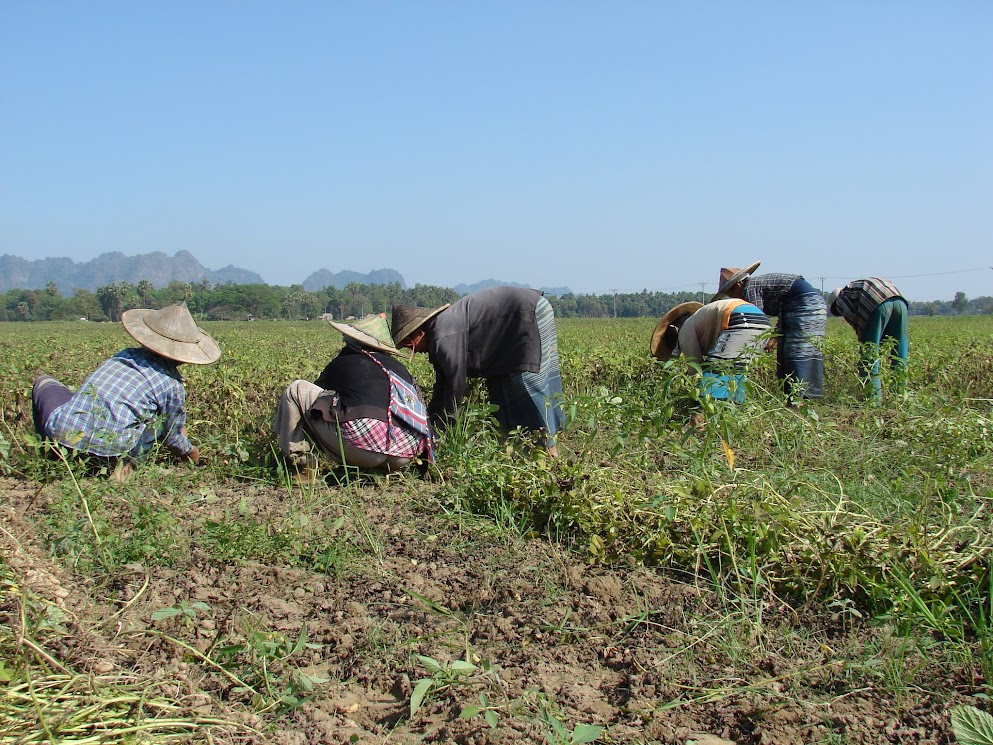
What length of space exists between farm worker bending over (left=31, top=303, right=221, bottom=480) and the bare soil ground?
41.8 inches

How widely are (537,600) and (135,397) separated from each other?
2.86 m

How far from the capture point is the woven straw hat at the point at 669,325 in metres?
6.28

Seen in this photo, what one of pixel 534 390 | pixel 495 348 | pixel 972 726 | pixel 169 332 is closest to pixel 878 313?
pixel 534 390

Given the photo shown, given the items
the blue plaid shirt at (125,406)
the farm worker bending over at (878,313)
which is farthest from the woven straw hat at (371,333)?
the farm worker bending over at (878,313)

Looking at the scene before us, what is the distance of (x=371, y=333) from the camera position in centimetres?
458

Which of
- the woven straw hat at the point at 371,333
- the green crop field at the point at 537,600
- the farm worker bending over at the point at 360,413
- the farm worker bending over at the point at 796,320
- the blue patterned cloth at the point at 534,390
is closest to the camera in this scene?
the green crop field at the point at 537,600

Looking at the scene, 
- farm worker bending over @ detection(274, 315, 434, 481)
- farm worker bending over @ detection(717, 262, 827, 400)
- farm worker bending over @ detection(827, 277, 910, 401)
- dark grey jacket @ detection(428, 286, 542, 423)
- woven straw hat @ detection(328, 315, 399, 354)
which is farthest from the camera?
farm worker bending over @ detection(827, 277, 910, 401)

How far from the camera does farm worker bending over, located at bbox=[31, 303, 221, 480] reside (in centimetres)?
447

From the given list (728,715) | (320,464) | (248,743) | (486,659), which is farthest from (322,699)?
(320,464)

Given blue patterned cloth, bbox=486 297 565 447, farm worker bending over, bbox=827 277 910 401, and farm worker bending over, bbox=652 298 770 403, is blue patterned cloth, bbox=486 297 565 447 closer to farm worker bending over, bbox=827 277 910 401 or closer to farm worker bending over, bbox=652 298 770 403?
farm worker bending over, bbox=652 298 770 403

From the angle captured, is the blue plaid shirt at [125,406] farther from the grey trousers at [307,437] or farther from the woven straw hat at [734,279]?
the woven straw hat at [734,279]

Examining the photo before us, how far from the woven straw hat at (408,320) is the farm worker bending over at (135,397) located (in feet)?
3.70

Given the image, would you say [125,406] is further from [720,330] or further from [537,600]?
[720,330]

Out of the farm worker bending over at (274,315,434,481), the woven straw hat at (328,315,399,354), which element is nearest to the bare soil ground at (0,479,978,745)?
the farm worker bending over at (274,315,434,481)
